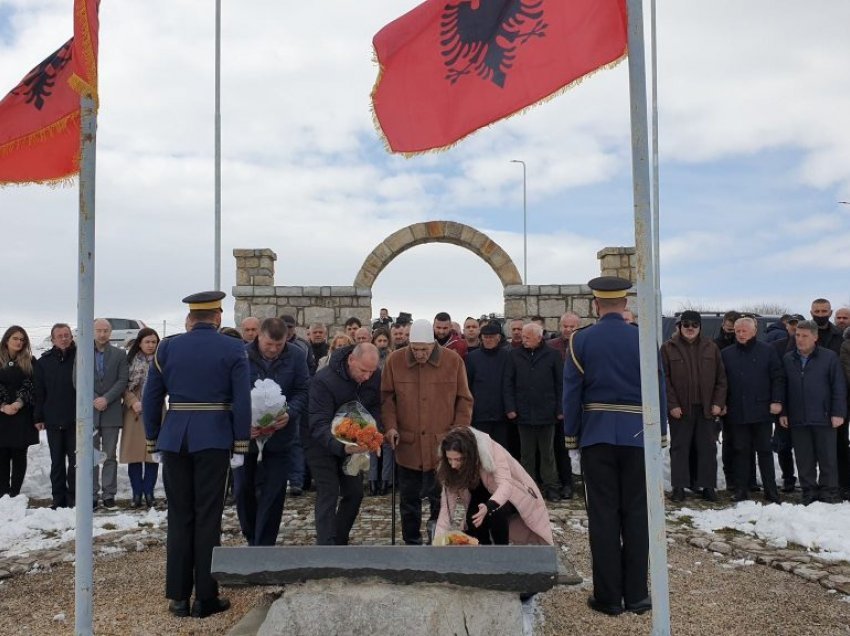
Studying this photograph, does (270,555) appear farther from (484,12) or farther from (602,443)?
(484,12)

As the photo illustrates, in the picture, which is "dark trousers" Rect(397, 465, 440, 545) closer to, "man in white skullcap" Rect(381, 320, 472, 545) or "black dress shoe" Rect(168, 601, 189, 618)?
"man in white skullcap" Rect(381, 320, 472, 545)

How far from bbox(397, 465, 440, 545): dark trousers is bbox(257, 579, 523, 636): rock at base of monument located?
2212mm

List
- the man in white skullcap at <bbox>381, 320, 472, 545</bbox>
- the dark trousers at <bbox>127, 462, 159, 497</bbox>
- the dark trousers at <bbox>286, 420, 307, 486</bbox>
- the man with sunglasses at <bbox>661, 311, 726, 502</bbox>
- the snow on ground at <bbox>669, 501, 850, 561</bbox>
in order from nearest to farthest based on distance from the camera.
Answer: the man in white skullcap at <bbox>381, 320, 472, 545</bbox> → the snow on ground at <bbox>669, 501, 850, 561</bbox> → the dark trousers at <bbox>127, 462, 159, 497</bbox> → the man with sunglasses at <bbox>661, 311, 726, 502</bbox> → the dark trousers at <bbox>286, 420, 307, 486</bbox>

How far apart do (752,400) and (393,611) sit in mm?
5821

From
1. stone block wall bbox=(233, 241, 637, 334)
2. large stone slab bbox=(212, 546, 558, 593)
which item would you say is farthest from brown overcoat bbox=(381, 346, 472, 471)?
stone block wall bbox=(233, 241, 637, 334)

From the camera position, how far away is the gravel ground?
181 inches

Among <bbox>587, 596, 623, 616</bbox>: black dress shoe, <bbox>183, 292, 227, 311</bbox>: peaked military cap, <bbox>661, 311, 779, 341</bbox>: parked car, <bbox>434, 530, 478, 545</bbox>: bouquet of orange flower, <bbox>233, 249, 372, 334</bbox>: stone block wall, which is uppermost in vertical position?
<bbox>233, 249, 372, 334</bbox>: stone block wall

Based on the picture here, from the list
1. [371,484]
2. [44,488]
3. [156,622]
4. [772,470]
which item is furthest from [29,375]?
[772,470]

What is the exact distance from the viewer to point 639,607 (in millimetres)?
4801

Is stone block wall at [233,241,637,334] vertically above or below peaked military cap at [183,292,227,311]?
above

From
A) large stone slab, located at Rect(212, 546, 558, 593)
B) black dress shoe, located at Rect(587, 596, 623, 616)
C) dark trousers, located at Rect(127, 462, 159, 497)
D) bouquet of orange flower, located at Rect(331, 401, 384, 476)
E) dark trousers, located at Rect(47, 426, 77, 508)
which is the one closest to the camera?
large stone slab, located at Rect(212, 546, 558, 593)

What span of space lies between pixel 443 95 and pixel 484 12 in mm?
452

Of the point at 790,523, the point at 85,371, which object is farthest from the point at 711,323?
the point at 85,371

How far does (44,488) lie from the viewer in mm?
9156
